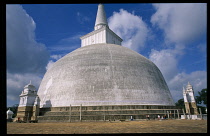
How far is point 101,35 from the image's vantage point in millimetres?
31375

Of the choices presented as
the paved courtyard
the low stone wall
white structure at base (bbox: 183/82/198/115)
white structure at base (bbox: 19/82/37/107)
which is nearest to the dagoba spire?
white structure at base (bbox: 19/82/37/107)

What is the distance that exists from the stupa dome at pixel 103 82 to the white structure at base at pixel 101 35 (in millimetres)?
7503

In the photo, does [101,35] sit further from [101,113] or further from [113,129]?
[113,129]

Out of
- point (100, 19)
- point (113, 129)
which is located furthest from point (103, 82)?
point (100, 19)

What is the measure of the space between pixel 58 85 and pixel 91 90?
5.47 meters

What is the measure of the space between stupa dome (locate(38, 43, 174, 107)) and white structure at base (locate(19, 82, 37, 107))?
1.27 m

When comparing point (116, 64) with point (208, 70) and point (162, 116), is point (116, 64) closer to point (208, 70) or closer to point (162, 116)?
point (162, 116)

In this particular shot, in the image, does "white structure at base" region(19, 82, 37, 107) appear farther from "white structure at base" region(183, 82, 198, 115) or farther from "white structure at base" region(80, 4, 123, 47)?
"white structure at base" region(183, 82, 198, 115)

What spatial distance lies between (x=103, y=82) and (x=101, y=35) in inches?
591

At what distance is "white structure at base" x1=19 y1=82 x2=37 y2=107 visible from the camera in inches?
830

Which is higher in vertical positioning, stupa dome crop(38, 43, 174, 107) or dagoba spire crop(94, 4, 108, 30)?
dagoba spire crop(94, 4, 108, 30)

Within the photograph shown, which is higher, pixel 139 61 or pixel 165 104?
pixel 139 61
